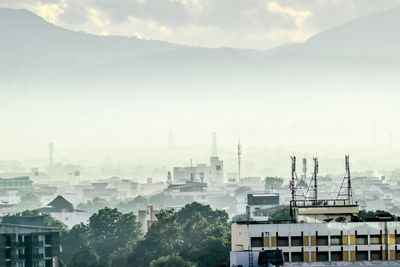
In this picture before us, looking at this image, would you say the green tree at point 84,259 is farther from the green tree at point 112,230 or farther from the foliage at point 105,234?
the green tree at point 112,230

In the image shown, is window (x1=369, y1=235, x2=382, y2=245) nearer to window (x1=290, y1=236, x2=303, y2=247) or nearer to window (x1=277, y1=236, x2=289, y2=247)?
window (x1=290, y1=236, x2=303, y2=247)

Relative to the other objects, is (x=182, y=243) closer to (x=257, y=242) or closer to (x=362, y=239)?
(x=362, y=239)

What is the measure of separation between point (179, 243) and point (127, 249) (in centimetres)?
520

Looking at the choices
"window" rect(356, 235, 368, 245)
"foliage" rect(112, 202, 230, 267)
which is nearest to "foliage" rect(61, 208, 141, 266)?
"foliage" rect(112, 202, 230, 267)

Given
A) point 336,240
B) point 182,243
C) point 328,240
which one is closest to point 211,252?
point 182,243

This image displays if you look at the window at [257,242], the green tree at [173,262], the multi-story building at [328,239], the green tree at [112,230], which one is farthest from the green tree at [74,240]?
the window at [257,242]

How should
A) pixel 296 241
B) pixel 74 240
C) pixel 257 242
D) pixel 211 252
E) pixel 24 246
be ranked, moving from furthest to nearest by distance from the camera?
pixel 74 240
pixel 211 252
pixel 24 246
pixel 296 241
pixel 257 242

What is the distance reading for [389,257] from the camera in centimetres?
7194

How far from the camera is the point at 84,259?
→ 129250 mm

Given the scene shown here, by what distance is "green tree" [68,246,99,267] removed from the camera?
12794cm

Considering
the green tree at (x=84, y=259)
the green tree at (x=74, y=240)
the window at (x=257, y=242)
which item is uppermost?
the window at (x=257, y=242)

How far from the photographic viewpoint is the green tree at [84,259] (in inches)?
5037

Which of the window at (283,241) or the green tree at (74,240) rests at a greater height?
the window at (283,241)

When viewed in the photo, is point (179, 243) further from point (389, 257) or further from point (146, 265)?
point (389, 257)
